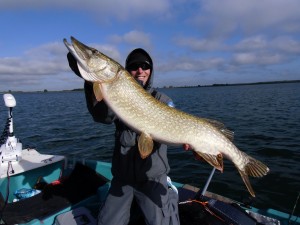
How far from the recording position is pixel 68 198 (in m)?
4.86

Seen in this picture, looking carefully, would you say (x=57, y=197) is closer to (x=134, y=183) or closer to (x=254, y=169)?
(x=134, y=183)

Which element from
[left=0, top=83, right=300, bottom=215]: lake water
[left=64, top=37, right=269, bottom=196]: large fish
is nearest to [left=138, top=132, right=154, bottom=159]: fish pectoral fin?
[left=64, top=37, right=269, bottom=196]: large fish

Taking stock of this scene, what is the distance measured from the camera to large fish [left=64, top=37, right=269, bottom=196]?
116 inches

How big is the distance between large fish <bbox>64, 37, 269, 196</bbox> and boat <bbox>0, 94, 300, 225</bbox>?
1.12 metres

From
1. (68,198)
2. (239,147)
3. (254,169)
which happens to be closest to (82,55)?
(254,169)

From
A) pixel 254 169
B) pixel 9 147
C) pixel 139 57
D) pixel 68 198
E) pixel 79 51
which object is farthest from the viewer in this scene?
pixel 9 147

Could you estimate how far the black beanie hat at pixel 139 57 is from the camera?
12.6 feet

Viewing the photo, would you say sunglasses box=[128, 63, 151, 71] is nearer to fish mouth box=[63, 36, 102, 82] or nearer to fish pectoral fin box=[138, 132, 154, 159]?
fish mouth box=[63, 36, 102, 82]

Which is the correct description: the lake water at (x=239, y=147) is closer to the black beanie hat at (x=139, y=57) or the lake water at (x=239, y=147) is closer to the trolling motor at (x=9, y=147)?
the black beanie hat at (x=139, y=57)

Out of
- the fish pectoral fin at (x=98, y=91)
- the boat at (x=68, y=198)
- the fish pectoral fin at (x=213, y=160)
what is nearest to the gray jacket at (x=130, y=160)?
the fish pectoral fin at (x=98, y=91)

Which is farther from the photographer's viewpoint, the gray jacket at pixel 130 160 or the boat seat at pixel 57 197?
the boat seat at pixel 57 197

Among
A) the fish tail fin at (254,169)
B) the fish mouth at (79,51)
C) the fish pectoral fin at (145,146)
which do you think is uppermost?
the fish mouth at (79,51)

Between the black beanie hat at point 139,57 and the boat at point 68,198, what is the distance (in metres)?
2.08

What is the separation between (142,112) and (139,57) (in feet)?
3.77
